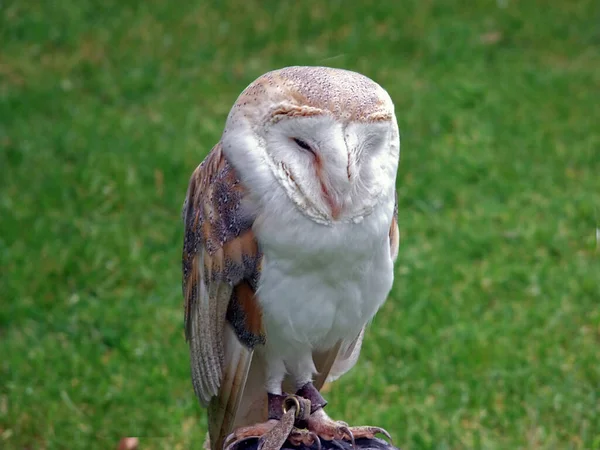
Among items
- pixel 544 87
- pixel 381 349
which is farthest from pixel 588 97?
pixel 381 349

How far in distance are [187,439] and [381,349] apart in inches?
42.5

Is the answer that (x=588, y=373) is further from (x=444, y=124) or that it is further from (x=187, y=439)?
(x=444, y=124)

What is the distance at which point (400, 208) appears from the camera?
549 cm

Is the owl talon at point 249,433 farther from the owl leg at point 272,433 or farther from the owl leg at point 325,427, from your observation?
the owl leg at point 325,427

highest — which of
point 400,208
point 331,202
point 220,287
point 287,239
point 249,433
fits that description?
point 331,202

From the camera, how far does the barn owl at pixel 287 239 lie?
85.4 inches

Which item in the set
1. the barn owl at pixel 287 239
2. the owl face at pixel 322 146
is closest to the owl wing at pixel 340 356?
the barn owl at pixel 287 239

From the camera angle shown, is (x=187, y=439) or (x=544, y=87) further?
(x=544, y=87)

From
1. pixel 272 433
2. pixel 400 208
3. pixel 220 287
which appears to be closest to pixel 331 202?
pixel 220 287

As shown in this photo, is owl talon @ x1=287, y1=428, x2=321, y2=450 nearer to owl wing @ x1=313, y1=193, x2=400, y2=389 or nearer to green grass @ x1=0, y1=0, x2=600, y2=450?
owl wing @ x1=313, y1=193, x2=400, y2=389

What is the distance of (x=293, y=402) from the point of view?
270cm

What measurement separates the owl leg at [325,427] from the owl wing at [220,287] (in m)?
0.24

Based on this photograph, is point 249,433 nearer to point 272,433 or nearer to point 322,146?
point 272,433

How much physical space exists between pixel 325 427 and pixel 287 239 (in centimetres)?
75
